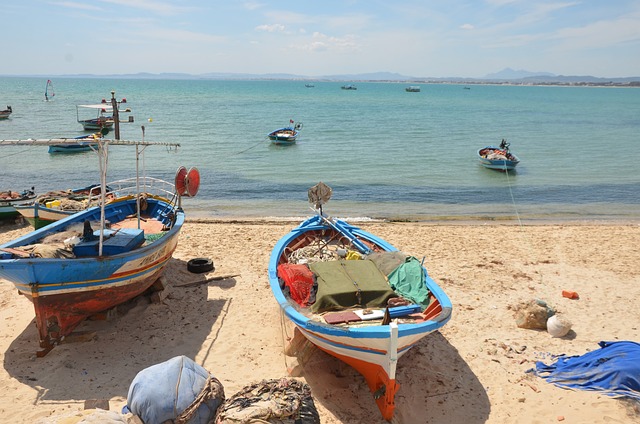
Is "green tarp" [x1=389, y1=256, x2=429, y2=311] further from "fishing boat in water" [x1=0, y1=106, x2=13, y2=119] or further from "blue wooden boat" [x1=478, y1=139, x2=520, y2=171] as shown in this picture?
"fishing boat in water" [x1=0, y1=106, x2=13, y2=119]

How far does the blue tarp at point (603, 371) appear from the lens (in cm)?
705

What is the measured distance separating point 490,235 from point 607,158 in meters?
27.0

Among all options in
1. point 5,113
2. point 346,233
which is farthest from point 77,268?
point 5,113

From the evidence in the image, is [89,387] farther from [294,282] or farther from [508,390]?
[508,390]

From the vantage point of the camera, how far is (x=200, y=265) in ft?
40.0

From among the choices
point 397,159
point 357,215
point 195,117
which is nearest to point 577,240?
point 357,215

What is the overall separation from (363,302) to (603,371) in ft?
13.0

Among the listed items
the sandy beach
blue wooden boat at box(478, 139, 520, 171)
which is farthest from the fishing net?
blue wooden boat at box(478, 139, 520, 171)

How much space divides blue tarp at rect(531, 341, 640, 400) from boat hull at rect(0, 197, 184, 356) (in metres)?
7.60

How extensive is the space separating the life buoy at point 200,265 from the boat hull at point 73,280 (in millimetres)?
2141

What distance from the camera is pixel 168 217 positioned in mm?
12008

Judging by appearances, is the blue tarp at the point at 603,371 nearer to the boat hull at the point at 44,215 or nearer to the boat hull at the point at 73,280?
the boat hull at the point at 73,280

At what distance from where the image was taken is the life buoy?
39.9 ft

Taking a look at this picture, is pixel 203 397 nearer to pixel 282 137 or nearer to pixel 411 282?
pixel 411 282
